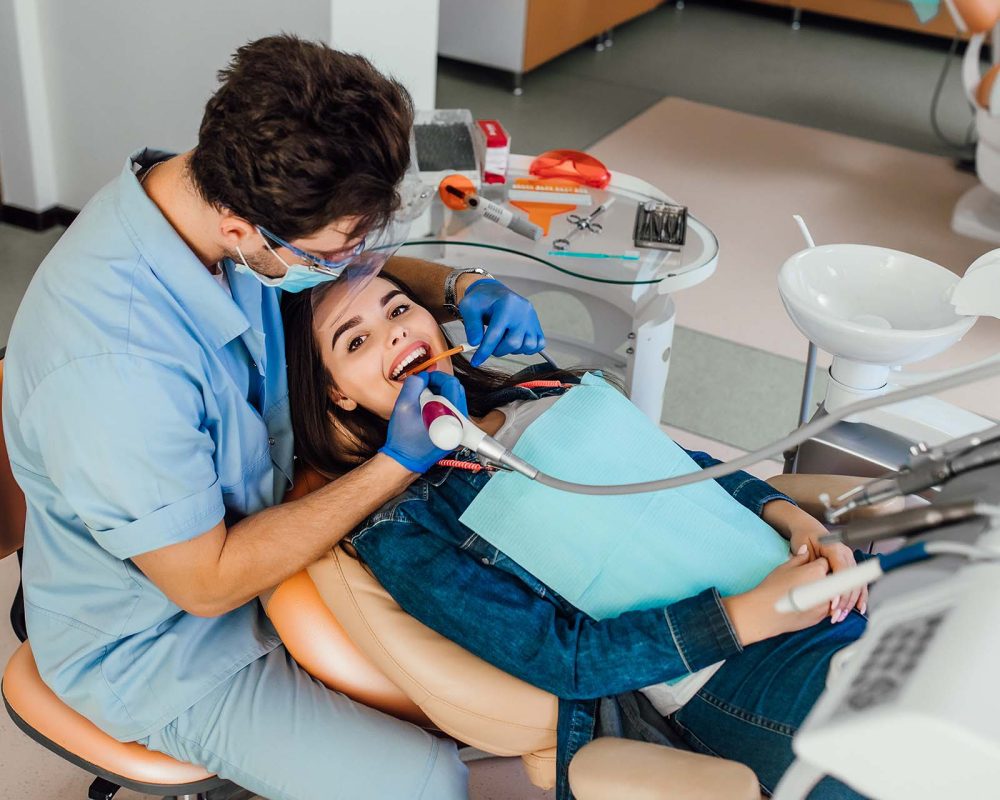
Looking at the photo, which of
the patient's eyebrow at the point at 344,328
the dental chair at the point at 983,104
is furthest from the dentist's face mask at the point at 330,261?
the dental chair at the point at 983,104

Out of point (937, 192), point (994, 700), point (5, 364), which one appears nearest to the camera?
point (994, 700)

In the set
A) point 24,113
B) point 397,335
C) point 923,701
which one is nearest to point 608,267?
point 397,335

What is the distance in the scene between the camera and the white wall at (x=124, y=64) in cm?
270

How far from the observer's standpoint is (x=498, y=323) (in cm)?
153

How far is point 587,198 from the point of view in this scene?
7.08 ft

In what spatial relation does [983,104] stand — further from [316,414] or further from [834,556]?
[316,414]

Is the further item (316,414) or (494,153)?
(494,153)

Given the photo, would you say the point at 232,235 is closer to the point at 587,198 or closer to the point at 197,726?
A: the point at 197,726

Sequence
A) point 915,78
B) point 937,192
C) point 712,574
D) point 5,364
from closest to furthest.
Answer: point 5,364, point 712,574, point 937,192, point 915,78

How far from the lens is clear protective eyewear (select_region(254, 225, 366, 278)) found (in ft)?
3.72

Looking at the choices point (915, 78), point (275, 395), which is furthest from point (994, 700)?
point (915, 78)

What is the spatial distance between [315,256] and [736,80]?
4.06 m

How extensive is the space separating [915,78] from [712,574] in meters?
4.22

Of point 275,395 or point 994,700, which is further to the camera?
point 275,395
